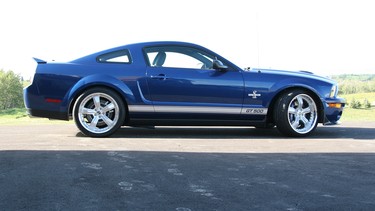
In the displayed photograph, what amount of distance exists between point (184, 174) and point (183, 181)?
0.25m

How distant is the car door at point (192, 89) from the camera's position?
6.27 meters

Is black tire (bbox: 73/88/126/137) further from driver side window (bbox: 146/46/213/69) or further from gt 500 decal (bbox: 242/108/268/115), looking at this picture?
gt 500 decal (bbox: 242/108/268/115)

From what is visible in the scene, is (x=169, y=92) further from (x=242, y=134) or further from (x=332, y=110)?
(x=332, y=110)

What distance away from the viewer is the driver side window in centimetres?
640

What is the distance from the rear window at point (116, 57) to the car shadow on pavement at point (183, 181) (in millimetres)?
1998

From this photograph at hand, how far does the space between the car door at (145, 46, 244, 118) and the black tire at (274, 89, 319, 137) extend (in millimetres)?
641

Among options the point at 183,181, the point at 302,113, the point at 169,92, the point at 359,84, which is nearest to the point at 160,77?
the point at 169,92

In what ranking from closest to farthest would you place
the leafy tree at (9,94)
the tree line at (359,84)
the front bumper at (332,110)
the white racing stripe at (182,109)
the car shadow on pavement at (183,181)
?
1. the car shadow on pavement at (183,181)
2. the white racing stripe at (182,109)
3. the front bumper at (332,110)
4. the leafy tree at (9,94)
5. the tree line at (359,84)

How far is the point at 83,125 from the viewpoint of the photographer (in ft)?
20.2

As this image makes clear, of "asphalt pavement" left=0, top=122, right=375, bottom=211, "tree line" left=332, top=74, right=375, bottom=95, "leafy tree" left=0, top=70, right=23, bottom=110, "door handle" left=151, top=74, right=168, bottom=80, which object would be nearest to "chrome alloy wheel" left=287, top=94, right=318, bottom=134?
"asphalt pavement" left=0, top=122, right=375, bottom=211

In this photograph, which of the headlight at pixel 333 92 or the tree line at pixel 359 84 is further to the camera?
the tree line at pixel 359 84

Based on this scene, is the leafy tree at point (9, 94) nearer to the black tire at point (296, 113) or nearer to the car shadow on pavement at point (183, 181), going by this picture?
the black tire at point (296, 113)

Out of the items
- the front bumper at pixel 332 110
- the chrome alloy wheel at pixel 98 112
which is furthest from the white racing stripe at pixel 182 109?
the front bumper at pixel 332 110

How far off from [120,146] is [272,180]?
2.34 m
